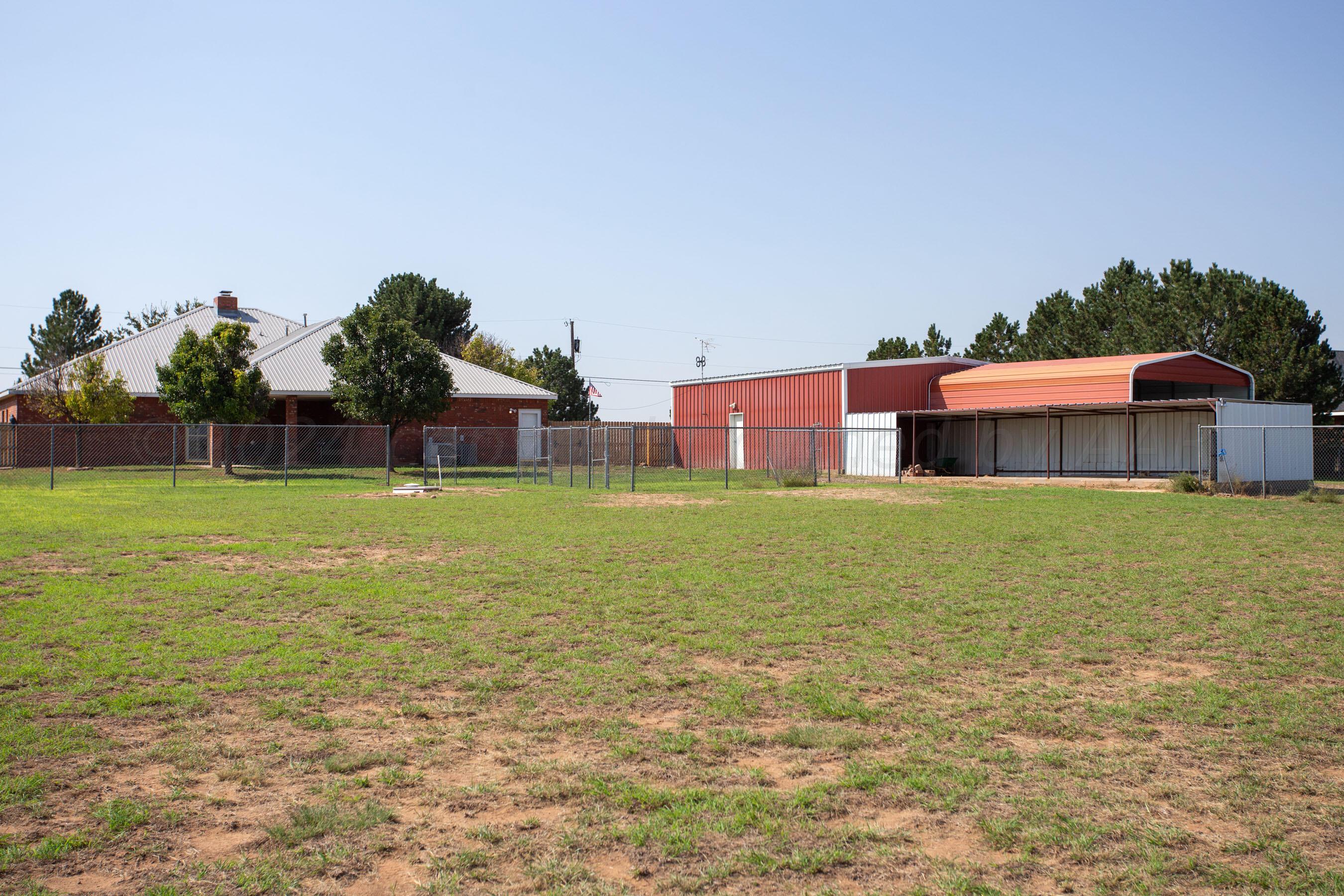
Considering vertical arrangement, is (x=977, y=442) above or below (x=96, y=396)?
below

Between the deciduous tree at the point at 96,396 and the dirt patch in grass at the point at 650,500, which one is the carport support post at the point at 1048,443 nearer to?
the dirt patch in grass at the point at 650,500

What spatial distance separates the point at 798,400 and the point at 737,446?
321cm

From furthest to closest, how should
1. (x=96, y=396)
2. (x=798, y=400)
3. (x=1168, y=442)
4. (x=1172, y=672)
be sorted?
(x=798, y=400) → (x=96, y=396) → (x=1168, y=442) → (x=1172, y=672)

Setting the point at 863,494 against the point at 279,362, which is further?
the point at 279,362

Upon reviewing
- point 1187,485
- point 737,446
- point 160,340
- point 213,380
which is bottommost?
point 1187,485

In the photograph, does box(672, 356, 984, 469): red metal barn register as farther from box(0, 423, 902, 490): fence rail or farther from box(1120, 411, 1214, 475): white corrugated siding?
box(1120, 411, 1214, 475): white corrugated siding

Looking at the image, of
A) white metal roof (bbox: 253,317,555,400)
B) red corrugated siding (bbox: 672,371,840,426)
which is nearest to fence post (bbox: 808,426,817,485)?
red corrugated siding (bbox: 672,371,840,426)

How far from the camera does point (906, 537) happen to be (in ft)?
46.5

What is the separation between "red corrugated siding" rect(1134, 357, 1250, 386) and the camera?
30.9m

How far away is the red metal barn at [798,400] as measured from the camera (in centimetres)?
3591

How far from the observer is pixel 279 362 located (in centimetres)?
4062

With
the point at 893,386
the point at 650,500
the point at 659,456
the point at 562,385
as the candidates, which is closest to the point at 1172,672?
the point at 650,500

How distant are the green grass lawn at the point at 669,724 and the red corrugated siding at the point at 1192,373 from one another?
2087 centimetres

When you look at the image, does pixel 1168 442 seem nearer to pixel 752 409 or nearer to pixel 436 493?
pixel 752 409
